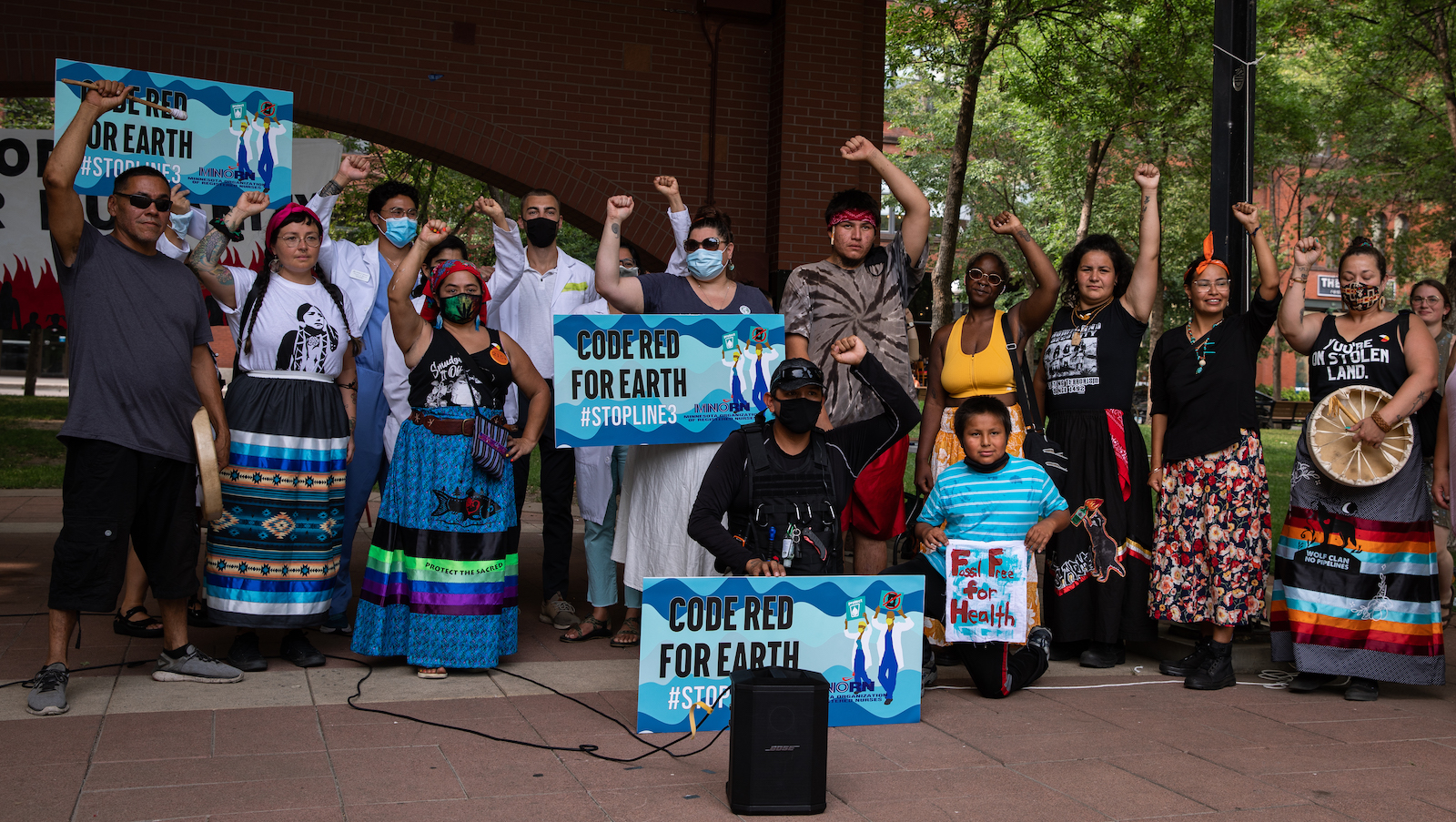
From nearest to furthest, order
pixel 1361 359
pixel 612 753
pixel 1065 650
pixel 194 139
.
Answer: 1. pixel 612 753
2. pixel 1361 359
3. pixel 1065 650
4. pixel 194 139

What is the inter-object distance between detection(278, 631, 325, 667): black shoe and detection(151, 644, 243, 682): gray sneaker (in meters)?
0.39

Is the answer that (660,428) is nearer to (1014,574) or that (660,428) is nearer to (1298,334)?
(1014,574)

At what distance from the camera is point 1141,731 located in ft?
15.9

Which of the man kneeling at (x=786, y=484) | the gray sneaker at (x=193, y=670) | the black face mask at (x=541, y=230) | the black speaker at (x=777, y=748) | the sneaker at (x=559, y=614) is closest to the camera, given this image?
the black speaker at (x=777, y=748)

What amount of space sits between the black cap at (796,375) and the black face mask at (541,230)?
2.08 m

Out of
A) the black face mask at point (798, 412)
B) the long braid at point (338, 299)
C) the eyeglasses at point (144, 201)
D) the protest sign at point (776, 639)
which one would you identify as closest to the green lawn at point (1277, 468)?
the black face mask at point (798, 412)

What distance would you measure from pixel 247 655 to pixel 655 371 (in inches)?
92.1

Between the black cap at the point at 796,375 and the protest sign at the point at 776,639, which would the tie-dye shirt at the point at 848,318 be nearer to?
the black cap at the point at 796,375

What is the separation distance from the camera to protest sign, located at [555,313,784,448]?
5.65 meters

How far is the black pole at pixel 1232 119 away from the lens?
6.53 meters

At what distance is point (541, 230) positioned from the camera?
6.47m

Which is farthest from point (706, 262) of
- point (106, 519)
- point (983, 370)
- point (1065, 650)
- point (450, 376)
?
point (106, 519)

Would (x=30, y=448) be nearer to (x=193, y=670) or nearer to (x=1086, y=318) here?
(x=193, y=670)

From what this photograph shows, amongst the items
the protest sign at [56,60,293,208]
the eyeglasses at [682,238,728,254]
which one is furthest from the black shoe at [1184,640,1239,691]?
the protest sign at [56,60,293,208]
